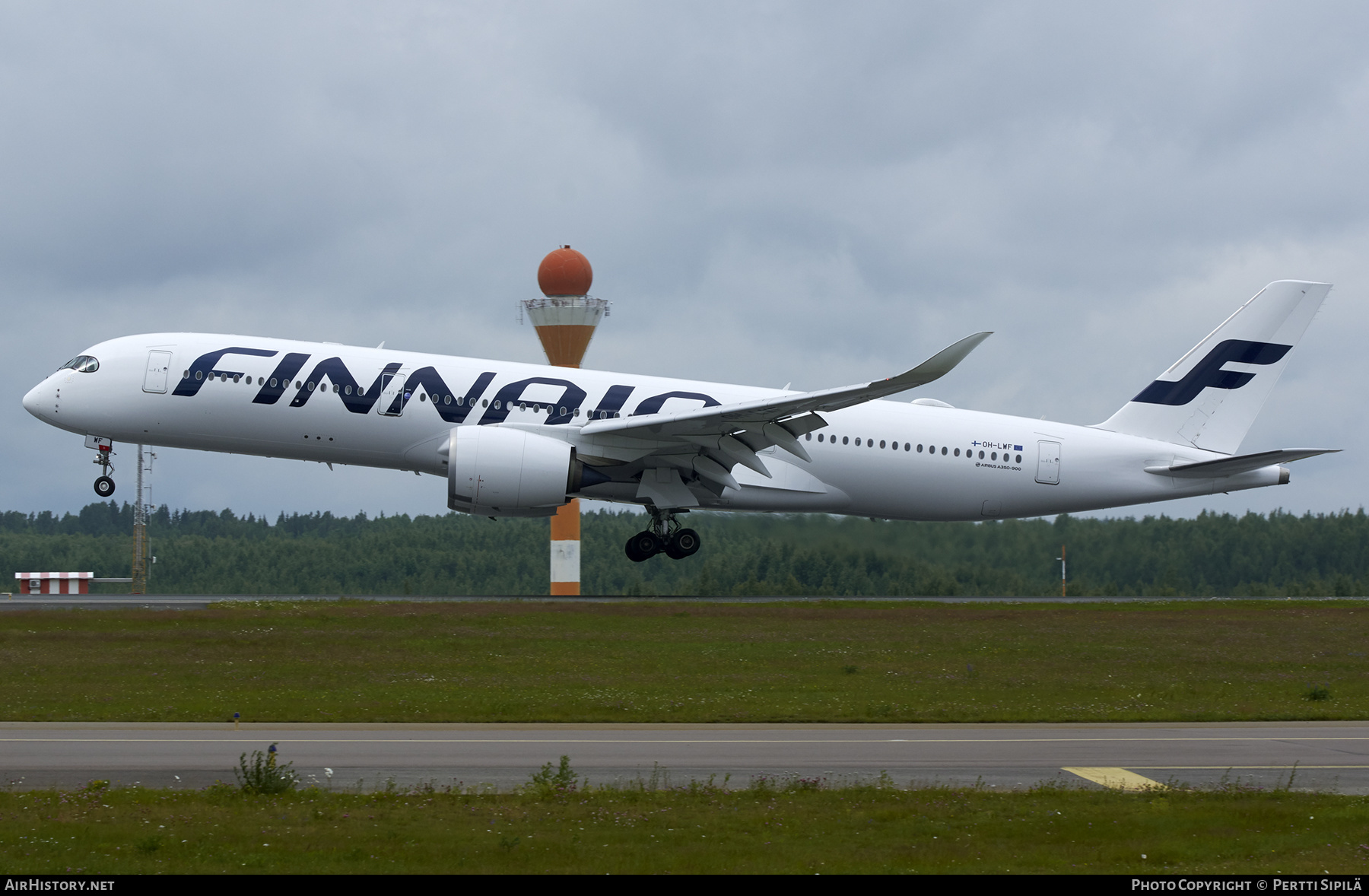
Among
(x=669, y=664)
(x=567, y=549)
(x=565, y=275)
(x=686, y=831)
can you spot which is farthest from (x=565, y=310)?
(x=686, y=831)

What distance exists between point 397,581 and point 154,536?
11.3 meters

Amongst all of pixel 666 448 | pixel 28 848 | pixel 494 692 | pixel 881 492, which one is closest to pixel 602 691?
pixel 494 692

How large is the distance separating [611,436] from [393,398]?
204 inches

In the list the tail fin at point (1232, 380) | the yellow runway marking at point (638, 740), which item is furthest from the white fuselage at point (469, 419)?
the yellow runway marking at point (638, 740)

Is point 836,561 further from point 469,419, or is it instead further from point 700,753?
point 700,753

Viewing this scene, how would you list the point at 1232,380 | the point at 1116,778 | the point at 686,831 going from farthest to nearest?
the point at 1232,380
the point at 1116,778
the point at 686,831

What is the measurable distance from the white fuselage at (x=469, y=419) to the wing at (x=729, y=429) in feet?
1.54

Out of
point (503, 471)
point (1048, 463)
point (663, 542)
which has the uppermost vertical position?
point (1048, 463)

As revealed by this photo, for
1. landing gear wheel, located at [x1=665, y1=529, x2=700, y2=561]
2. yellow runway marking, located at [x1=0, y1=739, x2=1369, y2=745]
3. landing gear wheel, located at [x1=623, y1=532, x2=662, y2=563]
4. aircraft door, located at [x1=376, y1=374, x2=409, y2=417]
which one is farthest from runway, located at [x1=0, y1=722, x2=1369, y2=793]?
landing gear wheel, located at [x1=623, y1=532, x2=662, y2=563]

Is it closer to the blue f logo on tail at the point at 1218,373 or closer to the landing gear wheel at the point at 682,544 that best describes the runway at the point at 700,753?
the landing gear wheel at the point at 682,544

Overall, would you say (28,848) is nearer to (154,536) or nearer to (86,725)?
(86,725)

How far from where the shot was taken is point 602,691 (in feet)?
60.0

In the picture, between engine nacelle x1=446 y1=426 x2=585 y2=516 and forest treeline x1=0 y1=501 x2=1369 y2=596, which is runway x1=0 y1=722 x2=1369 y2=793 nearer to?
engine nacelle x1=446 y1=426 x2=585 y2=516

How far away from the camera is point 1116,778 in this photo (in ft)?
41.5
